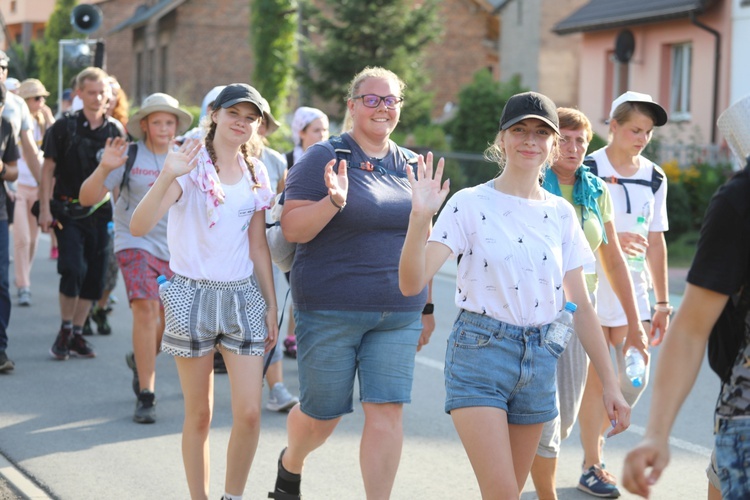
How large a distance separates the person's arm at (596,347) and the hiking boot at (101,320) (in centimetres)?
656

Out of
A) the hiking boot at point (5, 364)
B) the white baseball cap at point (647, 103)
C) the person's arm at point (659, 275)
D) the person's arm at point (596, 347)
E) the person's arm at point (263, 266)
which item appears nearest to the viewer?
the person's arm at point (596, 347)

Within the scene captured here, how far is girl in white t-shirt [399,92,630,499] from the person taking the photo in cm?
416

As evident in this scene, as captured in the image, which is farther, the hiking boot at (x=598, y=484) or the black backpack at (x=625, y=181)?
the black backpack at (x=625, y=181)

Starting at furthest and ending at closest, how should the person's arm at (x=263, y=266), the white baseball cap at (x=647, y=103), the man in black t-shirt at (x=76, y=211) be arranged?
the man in black t-shirt at (x=76, y=211)
the white baseball cap at (x=647, y=103)
the person's arm at (x=263, y=266)

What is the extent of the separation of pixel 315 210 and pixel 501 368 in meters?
1.11

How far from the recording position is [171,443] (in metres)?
6.80

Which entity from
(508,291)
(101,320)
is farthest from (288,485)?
(101,320)

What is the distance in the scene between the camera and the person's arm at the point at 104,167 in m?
6.50

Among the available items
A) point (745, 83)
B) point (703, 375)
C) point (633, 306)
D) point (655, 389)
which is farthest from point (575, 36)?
point (655, 389)

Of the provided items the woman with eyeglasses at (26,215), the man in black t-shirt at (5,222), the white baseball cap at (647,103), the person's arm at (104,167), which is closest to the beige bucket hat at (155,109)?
the person's arm at (104,167)

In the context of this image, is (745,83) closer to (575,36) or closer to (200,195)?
(575,36)

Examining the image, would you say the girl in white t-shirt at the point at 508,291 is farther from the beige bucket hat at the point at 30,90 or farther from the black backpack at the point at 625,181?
the beige bucket hat at the point at 30,90

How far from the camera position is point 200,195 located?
5207 millimetres

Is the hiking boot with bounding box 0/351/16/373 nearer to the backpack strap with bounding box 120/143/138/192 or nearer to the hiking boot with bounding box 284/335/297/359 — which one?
the backpack strap with bounding box 120/143/138/192
